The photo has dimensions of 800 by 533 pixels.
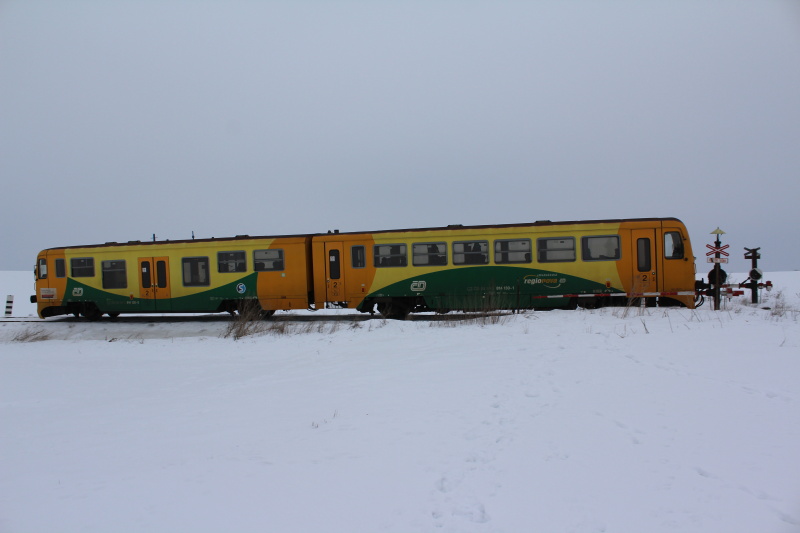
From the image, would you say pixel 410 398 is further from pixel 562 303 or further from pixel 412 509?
pixel 562 303

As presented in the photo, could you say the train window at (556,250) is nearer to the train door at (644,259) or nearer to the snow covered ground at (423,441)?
the train door at (644,259)

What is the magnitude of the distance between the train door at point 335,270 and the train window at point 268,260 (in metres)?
1.68

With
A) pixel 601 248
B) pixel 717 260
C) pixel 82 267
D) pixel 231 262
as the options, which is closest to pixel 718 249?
pixel 717 260

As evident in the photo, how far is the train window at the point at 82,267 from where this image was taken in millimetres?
17219

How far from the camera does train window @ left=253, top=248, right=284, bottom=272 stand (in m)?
16.0

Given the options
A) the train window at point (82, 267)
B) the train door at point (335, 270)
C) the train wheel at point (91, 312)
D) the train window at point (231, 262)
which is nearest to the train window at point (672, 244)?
the train door at point (335, 270)

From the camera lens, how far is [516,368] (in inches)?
268

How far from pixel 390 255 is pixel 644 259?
8181mm

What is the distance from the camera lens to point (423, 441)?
4.37 meters

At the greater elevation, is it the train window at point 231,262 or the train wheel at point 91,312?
the train window at point 231,262

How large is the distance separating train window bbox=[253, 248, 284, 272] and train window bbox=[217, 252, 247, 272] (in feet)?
1.53

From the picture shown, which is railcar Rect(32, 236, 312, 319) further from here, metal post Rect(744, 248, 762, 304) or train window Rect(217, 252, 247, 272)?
metal post Rect(744, 248, 762, 304)

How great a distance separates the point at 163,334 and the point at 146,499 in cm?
1171

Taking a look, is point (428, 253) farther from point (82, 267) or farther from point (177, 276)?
point (82, 267)
